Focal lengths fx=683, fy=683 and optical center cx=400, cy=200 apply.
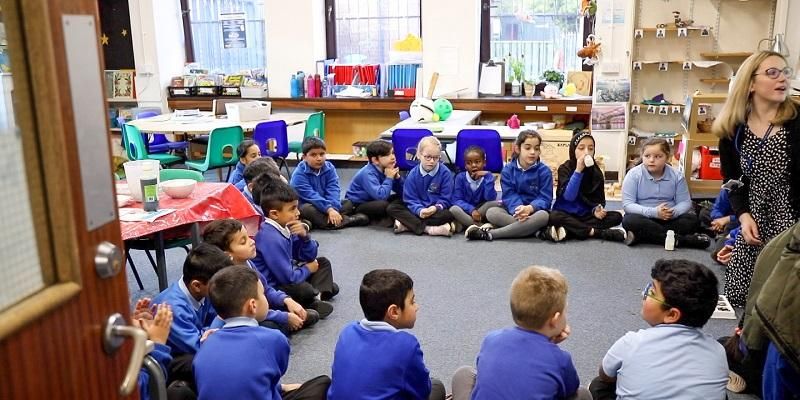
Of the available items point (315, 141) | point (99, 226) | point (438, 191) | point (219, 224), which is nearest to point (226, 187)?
point (219, 224)

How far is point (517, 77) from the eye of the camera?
6754 mm

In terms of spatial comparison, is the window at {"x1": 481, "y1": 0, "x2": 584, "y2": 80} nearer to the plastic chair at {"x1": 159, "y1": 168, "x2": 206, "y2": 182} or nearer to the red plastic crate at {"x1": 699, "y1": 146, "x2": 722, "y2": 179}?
the red plastic crate at {"x1": 699, "y1": 146, "x2": 722, "y2": 179}

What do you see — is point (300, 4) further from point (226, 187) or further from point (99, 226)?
point (99, 226)

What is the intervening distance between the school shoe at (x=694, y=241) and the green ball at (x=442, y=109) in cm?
253

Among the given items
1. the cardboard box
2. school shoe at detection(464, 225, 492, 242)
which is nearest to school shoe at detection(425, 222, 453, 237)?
school shoe at detection(464, 225, 492, 242)

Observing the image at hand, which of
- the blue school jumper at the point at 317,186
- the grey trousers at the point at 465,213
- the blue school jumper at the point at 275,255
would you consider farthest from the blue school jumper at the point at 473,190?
the blue school jumper at the point at 275,255

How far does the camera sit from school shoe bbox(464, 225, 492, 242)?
4.46m

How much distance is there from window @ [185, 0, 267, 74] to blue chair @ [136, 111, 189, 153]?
129cm

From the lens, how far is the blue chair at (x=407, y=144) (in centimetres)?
502

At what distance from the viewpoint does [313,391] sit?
2.17 m

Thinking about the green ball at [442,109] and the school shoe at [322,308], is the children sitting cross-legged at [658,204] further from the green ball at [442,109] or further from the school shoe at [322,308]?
the green ball at [442,109]

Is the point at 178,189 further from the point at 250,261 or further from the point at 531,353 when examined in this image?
the point at 531,353

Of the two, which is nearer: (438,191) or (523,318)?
(523,318)

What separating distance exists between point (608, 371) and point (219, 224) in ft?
5.10
